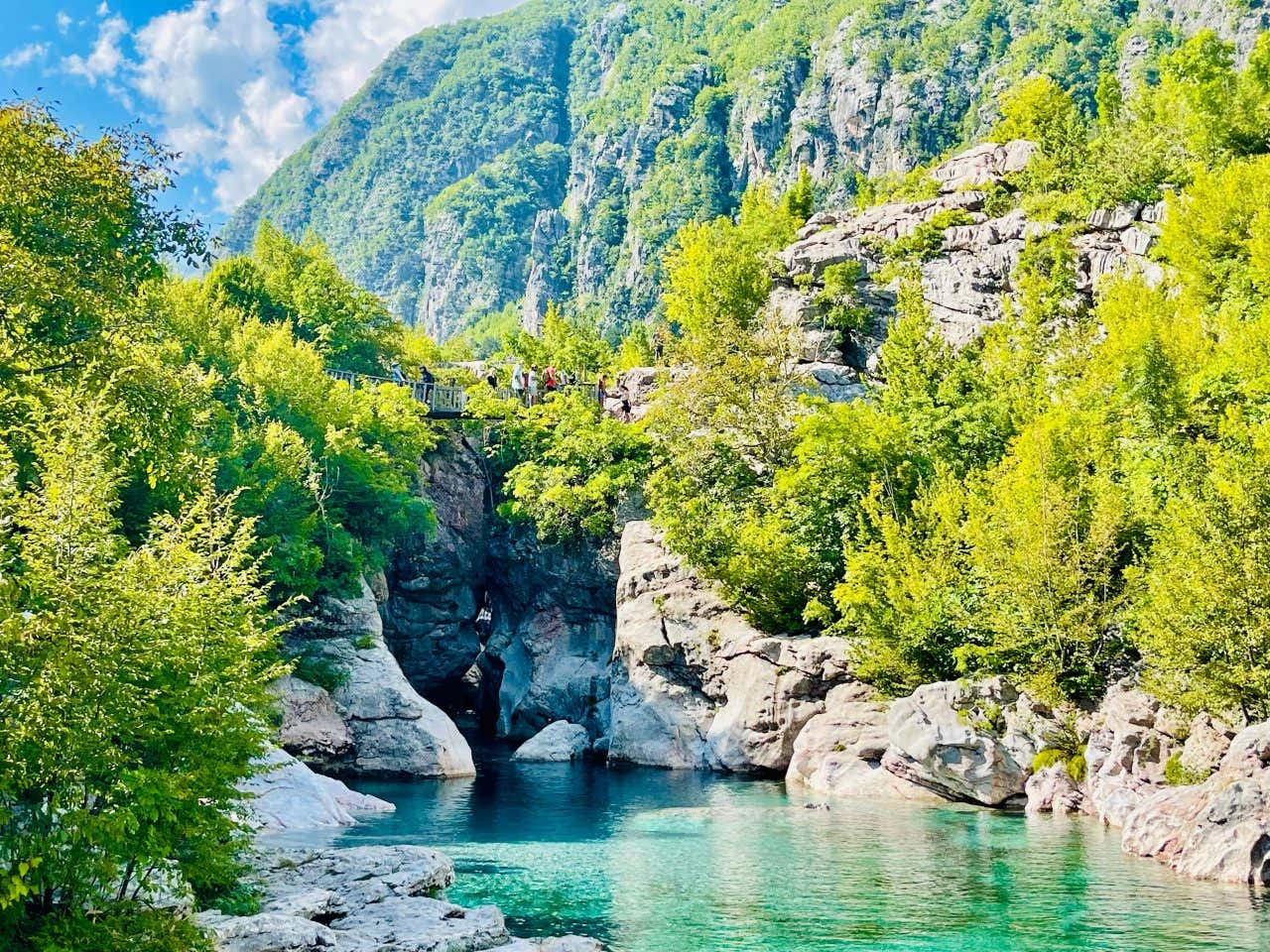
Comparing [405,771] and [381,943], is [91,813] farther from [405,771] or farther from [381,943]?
[405,771]

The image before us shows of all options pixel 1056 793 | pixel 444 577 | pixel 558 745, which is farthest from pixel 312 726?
pixel 1056 793

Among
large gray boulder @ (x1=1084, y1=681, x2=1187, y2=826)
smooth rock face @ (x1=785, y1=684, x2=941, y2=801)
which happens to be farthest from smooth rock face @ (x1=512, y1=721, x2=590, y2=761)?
large gray boulder @ (x1=1084, y1=681, x2=1187, y2=826)

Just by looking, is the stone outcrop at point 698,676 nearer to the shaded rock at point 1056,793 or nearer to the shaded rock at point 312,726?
the shaded rock at point 1056,793

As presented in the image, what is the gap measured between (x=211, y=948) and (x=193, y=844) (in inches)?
56.1

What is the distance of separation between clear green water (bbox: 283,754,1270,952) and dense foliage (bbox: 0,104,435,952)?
18.5 ft

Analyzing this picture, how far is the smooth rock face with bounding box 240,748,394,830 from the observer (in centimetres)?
2458

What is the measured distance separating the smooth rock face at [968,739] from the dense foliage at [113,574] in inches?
621

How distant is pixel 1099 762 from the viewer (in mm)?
26109

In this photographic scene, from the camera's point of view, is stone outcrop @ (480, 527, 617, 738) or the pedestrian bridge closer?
stone outcrop @ (480, 527, 617, 738)

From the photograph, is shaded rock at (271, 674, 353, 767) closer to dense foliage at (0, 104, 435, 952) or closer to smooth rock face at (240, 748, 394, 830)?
dense foliage at (0, 104, 435, 952)

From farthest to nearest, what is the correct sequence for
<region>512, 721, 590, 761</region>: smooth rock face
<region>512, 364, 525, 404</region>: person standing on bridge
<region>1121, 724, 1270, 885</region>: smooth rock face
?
<region>512, 364, 525, 404</region>: person standing on bridge
<region>512, 721, 590, 761</region>: smooth rock face
<region>1121, 724, 1270, 885</region>: smooth rock face

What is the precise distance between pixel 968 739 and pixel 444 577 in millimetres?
26864

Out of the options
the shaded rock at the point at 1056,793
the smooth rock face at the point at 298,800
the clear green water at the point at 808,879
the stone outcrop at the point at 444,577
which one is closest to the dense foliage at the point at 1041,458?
the shaded rock at the point at 1056,793

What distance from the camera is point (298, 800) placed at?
83.6 ft
